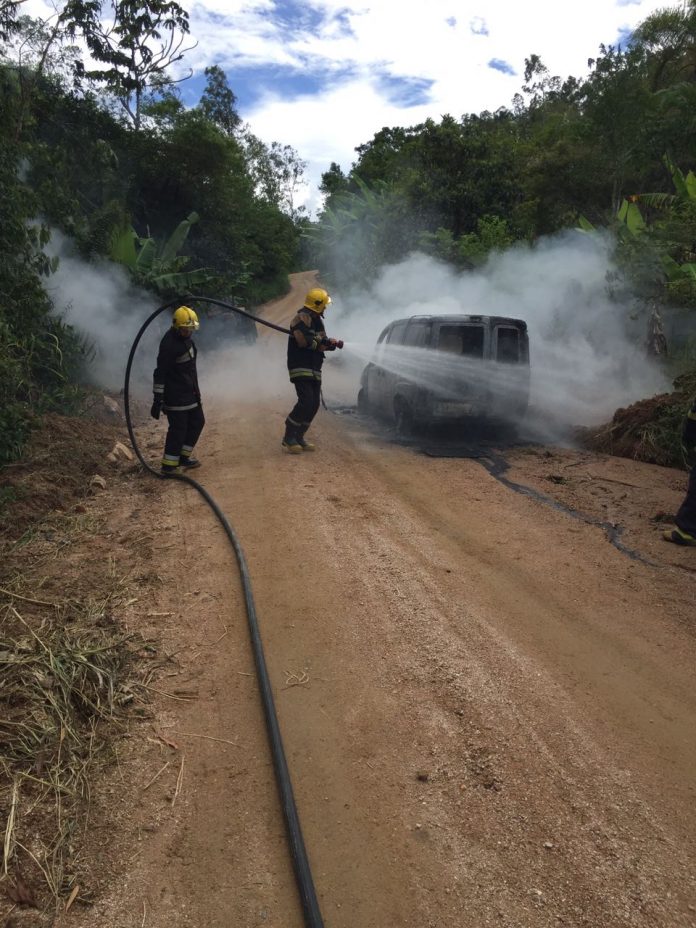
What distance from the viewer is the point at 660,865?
250 cm

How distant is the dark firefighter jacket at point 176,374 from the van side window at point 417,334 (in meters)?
3.08

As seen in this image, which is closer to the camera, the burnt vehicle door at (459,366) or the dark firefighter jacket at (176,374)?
the dark firefighter jacket at (176,374)

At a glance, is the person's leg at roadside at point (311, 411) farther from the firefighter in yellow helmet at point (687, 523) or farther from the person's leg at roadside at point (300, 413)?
the firefighter in yellow helmet at point (687, 523)

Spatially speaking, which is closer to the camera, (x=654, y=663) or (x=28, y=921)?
(x=28, y=921)

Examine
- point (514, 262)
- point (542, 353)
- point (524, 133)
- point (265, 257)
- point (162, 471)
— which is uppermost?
point (524, 133)

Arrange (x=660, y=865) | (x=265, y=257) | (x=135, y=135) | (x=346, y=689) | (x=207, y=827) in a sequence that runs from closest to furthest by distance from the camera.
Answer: (x=660, y=865) < (x=207, y=827) < (x=346, y=689) < (x=135, y=135) < (x=265, y=257)

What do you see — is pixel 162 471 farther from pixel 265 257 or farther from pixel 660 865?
pixel 265 257

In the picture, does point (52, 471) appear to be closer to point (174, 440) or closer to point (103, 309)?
point (174, 440)

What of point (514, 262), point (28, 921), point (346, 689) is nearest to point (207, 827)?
point (28, 921)

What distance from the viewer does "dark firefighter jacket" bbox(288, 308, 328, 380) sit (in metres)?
8.48

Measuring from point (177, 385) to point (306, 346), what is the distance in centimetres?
176

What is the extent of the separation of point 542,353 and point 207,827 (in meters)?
12.1

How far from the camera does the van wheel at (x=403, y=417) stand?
9297mm

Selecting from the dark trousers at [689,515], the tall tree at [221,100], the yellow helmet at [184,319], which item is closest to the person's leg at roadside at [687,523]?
the dark trousers at [689,515]
